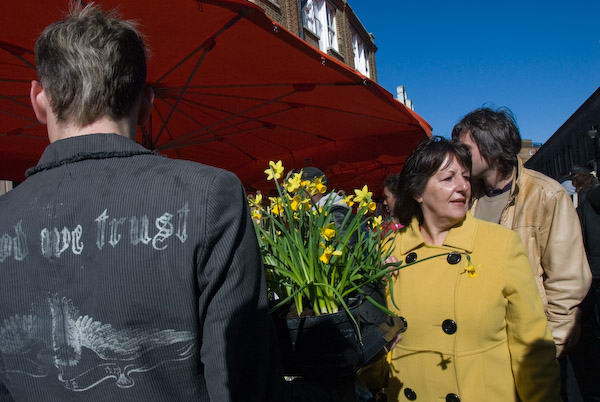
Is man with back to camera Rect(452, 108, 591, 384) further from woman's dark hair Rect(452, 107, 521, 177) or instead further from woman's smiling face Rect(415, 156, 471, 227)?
woman's smiling face Rect(415, 156, 471, 227)

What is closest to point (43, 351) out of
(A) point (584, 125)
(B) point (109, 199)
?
(B) point (109, 199)

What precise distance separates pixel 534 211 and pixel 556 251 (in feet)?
0.71

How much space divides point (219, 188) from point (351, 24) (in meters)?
20.3

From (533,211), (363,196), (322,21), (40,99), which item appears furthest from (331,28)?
(40,99)

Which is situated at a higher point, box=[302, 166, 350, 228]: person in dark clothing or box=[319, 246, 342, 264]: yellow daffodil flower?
box=[302, 166, 350, 228]: person in dark clothing

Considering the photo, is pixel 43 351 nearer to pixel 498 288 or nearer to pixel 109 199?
pixel 109 199

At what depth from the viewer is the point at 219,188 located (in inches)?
36.4

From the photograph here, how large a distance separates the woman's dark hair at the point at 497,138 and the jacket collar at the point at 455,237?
45 centimetres

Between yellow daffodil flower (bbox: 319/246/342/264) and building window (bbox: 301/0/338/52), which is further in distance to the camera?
building window (bbox: 301/0/338/52)

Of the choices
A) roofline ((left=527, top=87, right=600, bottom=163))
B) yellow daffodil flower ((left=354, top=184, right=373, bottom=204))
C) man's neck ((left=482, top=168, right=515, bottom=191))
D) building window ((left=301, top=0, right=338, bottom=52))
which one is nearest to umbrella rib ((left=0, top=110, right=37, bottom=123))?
yellow daffodil flower ((left=354, top=184, right=373, bottom=204))

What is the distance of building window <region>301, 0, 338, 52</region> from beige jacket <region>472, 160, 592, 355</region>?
45.4 ft

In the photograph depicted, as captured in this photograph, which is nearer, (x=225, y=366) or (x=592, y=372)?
(x=225, y=366)

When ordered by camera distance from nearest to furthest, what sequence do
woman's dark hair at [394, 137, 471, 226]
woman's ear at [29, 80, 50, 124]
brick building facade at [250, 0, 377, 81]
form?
woman's ear at [29, 80, 50, 124], woman's dark hair at [394, 137, 471, 226], brick building facade at [250, 0, 377, 81]

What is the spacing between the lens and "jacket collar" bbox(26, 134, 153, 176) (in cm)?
95
